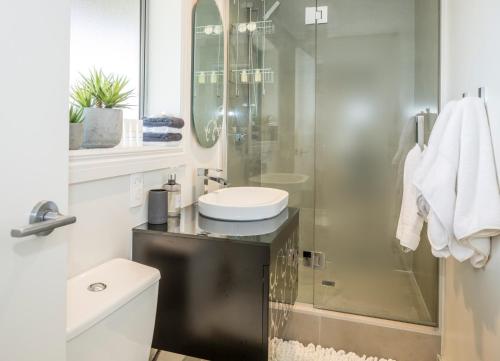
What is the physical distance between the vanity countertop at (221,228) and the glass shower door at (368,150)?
0.96 meters

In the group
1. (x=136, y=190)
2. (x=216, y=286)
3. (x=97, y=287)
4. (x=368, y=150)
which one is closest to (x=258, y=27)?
(x=368, y=150)

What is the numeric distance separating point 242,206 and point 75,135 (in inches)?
26.2

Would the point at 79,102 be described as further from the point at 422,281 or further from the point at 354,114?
the point at 422,281

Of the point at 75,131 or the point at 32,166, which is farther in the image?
the point at 75,131

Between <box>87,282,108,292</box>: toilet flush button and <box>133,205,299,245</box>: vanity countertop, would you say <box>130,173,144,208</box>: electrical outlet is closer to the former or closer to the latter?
<box>133,205,299,245</box>: vanity countertop

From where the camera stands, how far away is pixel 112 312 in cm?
89

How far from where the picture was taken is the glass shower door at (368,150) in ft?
7.08

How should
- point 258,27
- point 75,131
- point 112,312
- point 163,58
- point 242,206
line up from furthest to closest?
1. point 258,27
2. point 163,58
3. point 242,206
4. point 75,131
5. point 112,312

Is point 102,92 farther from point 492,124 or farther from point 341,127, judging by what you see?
point 341,127

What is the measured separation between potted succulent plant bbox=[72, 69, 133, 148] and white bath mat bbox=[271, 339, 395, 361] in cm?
146

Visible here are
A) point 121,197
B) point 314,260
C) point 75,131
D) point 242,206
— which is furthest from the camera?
point 314,260

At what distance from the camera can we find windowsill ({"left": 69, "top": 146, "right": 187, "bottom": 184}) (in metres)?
1.04

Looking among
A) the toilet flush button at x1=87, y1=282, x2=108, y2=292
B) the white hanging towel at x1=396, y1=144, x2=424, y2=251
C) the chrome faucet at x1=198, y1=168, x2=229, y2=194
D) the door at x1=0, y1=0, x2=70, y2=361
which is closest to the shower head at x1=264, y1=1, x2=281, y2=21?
the chrome faucet at x1=198, y1=168, x2=229, y2=194

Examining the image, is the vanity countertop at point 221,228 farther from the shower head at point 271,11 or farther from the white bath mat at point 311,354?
the shower head at point 271,11
